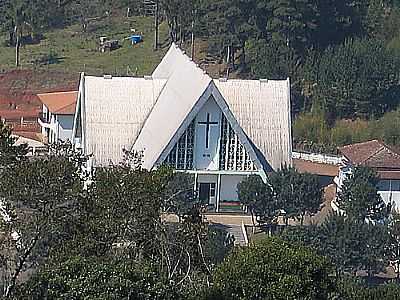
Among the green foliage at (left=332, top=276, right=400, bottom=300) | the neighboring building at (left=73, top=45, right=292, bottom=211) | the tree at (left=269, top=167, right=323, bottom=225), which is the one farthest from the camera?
the neighboring building at (left=73, top=45, right=292, bottom=211)

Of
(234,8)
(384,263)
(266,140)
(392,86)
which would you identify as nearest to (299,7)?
(234,8)

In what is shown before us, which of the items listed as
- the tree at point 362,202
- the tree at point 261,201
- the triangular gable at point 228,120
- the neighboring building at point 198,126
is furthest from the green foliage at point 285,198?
the neighboring building at point 198,126

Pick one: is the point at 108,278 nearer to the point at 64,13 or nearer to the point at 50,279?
the point at 50,279

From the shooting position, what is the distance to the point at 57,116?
4259 centimetres

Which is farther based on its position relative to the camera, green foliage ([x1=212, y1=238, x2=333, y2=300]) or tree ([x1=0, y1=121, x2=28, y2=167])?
green foliage ([x1=212, y1=238, x2=333, y2=300])

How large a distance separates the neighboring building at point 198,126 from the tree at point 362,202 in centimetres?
376

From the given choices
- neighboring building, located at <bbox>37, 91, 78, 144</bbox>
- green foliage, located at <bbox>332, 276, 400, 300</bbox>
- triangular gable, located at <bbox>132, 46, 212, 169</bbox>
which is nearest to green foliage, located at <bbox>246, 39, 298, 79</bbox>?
neighboring building, located at <bbox>37, 91, 78, 144</bbox>

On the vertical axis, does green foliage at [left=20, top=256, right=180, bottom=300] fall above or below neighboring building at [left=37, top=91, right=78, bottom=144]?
below

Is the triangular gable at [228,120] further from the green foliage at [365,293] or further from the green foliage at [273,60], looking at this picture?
the green foliage at [273,60]

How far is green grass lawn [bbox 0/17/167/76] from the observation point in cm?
5584

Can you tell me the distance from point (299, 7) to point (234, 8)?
3.44 metres

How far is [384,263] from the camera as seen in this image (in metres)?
26.5

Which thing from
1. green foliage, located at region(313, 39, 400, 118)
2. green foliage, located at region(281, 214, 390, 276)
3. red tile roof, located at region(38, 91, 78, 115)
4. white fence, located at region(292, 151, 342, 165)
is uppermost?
green foliage, located at region(313, 39, 400, 118)

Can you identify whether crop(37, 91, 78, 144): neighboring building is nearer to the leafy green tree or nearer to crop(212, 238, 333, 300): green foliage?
the leafy green tree
